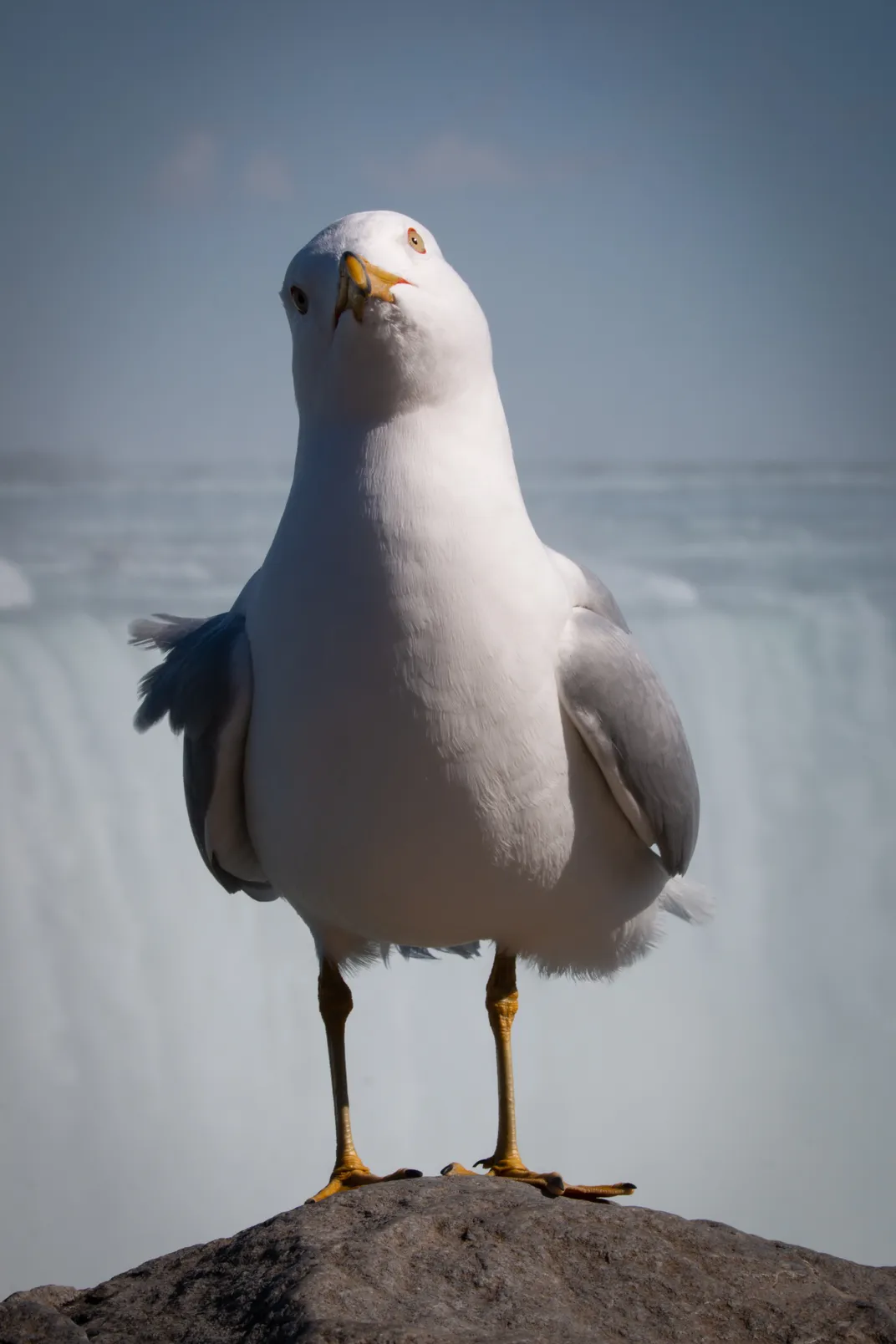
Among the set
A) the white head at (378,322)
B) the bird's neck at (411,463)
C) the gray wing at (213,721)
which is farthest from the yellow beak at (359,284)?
the gray wing at (213,721)

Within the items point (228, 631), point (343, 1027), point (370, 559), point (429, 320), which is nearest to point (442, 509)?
point (370, 559)

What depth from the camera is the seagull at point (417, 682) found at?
8.61ft

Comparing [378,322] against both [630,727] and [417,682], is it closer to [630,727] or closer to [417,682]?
[417,682]

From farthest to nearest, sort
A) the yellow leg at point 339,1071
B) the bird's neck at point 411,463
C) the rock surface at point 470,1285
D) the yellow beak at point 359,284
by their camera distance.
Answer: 1. the yellow leg at point 339,1071
2. the bird's neck at point 411,463
3. the yellow beak at point 359,284
4. the rock surface at point 470,1285

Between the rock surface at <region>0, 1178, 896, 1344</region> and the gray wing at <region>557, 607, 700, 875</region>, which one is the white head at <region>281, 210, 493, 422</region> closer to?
the gray wing at <region>557, 607, 700, 875</region>

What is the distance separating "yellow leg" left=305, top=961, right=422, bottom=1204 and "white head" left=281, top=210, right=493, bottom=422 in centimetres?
116

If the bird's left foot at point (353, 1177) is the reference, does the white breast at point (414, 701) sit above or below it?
above

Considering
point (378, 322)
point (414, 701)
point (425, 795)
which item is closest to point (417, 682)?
point (414, 701)

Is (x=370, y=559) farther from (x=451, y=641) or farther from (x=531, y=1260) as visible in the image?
(x=531, y=1260)

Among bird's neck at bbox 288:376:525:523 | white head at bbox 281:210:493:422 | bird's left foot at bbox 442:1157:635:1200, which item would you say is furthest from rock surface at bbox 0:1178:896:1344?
white head at bbox 281:210:493:422

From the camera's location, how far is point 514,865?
2746 mm

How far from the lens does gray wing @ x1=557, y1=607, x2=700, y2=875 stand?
2.79 m

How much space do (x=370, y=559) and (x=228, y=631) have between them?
0.44 m

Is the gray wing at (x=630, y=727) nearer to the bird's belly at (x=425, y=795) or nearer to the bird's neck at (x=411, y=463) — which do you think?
the bird's belly at (x=425, y=795)
